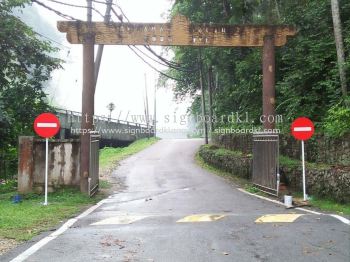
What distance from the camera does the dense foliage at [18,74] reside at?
1775 centimetres

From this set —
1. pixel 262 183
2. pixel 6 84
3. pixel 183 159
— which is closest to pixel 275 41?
pixel 262 183

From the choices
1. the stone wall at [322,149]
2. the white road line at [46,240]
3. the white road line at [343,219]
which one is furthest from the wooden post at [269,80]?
the white road line at [46,240]

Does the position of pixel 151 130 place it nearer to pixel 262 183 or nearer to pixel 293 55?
pixel 293 55

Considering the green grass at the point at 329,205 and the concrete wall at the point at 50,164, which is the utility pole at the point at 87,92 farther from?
the green grass at the point at 329,205

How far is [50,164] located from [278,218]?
771 centimetres

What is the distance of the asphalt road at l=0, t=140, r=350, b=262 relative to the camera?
659 centimetres

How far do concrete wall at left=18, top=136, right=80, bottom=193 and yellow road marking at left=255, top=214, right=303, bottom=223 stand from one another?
683 centimetres

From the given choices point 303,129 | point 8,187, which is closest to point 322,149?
point 303,129

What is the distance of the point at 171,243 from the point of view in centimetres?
734

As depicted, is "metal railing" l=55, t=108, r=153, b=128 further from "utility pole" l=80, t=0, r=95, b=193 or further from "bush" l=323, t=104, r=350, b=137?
"bush" l=323, t=104, r=350, b=137

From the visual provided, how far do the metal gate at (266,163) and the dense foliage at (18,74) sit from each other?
8.78 meters

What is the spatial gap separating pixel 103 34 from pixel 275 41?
5706mm

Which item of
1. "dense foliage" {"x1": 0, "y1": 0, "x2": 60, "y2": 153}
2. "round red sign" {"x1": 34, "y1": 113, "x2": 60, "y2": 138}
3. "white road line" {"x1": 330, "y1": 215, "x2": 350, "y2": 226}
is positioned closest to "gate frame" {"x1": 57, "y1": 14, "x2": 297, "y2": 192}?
"round red sign" {"x1": 34, "y1": 113, "x2": 60, "y2": 138}

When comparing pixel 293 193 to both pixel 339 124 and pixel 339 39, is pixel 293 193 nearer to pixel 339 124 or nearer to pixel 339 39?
pixel 339 124
